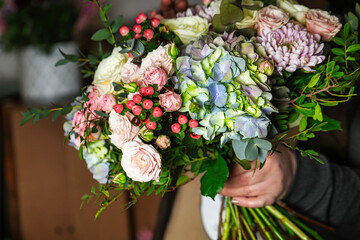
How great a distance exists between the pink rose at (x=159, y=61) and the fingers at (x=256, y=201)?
13.5 inches

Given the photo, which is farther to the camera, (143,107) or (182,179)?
(182,179)

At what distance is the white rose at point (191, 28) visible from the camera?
2.10 ft

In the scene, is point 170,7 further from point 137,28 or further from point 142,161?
point 142,161

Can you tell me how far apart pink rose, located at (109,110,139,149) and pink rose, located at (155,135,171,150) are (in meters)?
0.04

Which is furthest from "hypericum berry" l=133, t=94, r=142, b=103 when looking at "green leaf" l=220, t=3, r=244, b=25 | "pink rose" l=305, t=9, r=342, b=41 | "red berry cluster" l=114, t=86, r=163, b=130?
"pink rose" l=305, t=9, r=342, b=41

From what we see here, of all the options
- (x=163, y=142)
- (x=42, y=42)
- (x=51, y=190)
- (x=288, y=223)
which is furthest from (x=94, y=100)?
(x=51, y=190)

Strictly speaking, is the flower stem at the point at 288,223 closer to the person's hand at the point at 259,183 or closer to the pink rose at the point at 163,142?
the person's hand at the point at 259,183

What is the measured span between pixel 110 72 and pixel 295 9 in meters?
0.39

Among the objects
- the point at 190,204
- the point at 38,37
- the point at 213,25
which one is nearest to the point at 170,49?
the point at 213,25

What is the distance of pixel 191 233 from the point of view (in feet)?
3.22

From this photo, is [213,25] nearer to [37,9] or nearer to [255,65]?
[255,65]

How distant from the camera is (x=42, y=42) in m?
1.56

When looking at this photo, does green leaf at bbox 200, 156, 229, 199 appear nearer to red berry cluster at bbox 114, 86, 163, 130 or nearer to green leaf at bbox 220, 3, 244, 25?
red berry cluster at bbox 114, 86, 163, 130

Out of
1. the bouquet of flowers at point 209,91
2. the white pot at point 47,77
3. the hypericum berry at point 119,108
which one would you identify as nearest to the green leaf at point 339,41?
the bouquet of flowers at point 209,91
